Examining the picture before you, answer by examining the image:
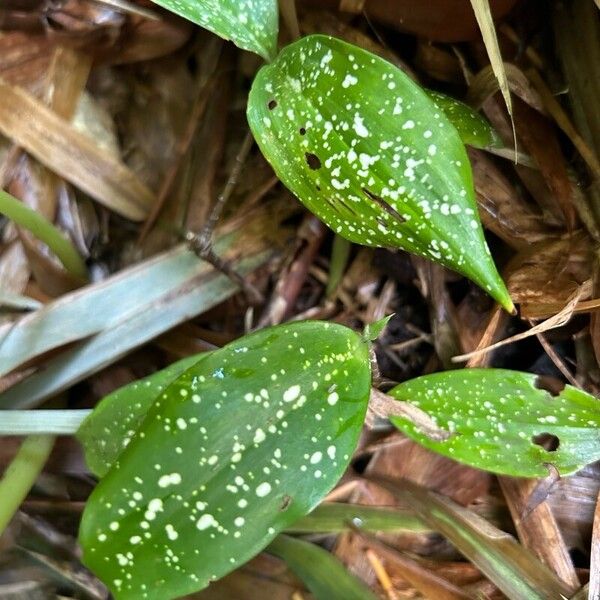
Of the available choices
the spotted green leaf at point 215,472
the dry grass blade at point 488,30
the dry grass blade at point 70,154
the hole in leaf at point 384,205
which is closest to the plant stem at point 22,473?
the spotted green leaf at point 215,472

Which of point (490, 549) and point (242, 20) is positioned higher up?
point (242, 20)

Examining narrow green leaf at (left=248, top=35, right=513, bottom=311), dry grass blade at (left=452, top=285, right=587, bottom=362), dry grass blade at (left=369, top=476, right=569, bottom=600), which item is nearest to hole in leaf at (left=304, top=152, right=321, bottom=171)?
narrow green leaf at (left=248, top=35, right=513, bottom=311)

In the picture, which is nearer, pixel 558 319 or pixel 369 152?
pixel 369 152

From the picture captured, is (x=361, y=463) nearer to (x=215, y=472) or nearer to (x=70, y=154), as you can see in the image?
(x=215, y=472)

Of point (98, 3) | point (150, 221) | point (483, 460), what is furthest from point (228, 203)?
point (483, 460)

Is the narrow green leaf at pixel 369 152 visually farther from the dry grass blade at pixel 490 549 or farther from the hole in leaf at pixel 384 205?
the dry grass blade at pixel 490 549

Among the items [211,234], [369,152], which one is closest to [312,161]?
[369,152]
